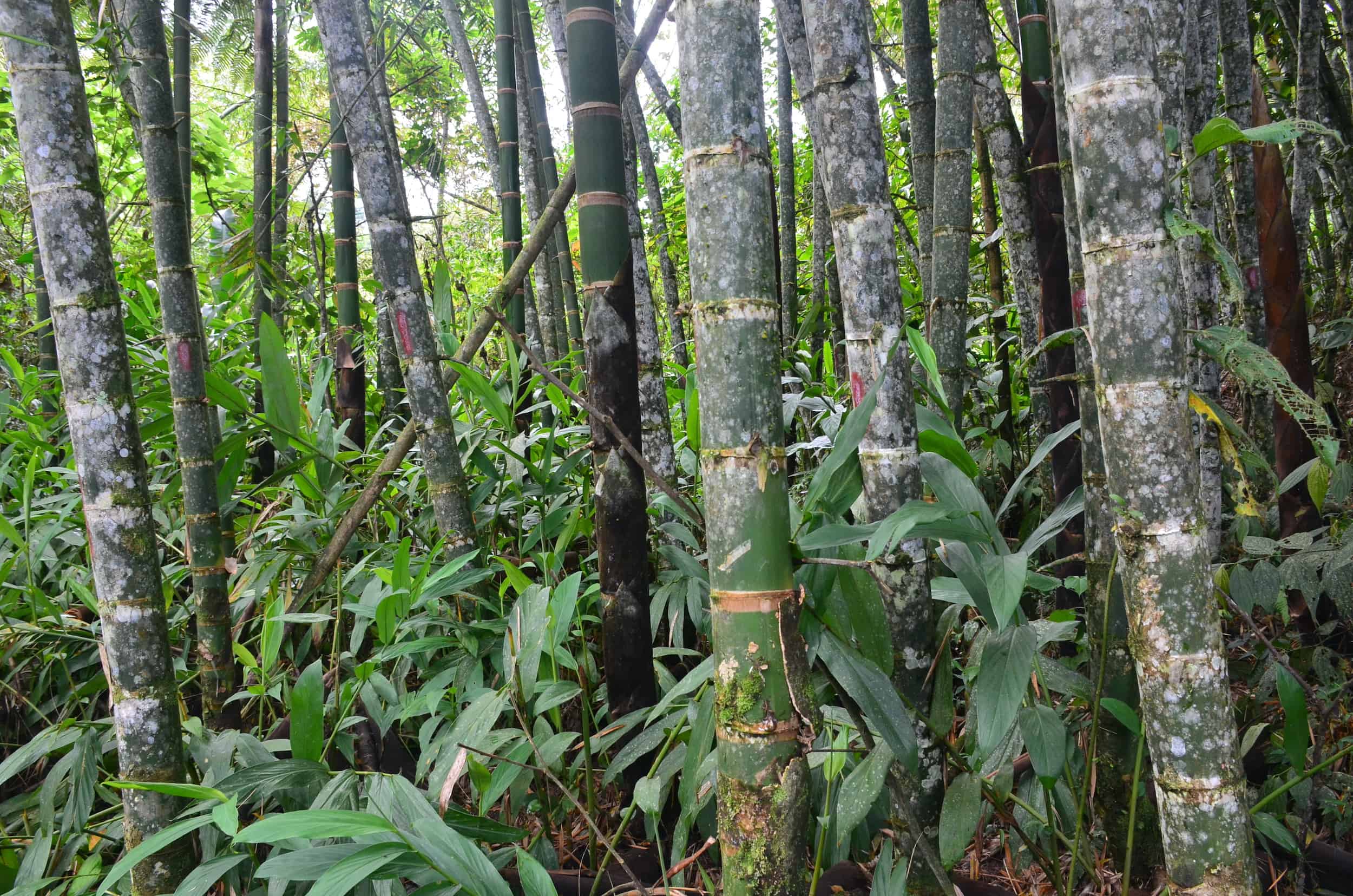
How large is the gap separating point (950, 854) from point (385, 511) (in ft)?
Answer: 5.00

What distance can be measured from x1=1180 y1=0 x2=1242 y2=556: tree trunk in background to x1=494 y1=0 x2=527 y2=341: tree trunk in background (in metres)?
1.75

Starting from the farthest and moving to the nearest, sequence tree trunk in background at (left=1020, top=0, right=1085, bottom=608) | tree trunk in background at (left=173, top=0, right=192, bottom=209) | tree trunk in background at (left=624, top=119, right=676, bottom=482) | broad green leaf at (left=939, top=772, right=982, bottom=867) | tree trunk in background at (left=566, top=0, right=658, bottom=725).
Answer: tree trunk in background at (left=173, top=0, right=192, bottom=209) → tree trunk in background at (left=624, top=119, right=676, bottom=482) → tree trunk in background at (left=1020, top=0, right=1085, bottom=608) → tree trunk in background at (left=566, top=0, right=658, bottom=725) → broad green leaf at (left=939, top=772, right=982, bottom=867)

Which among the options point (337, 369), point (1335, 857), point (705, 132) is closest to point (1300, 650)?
point (1335, 857)

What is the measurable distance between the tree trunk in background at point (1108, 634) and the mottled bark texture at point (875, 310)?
25 centimetres

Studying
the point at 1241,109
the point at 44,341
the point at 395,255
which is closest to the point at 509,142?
the point at 395,255

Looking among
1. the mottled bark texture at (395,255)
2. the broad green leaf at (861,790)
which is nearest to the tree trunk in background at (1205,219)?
the broad green leaf at (861,790)

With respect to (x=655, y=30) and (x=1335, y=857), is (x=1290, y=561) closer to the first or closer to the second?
(x=1335, y=857)

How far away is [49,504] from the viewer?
2344 mm

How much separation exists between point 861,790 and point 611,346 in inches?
31.1

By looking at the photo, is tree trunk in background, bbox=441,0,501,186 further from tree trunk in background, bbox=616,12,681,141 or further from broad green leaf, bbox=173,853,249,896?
broad green leaf, bbox=173,853,249,896

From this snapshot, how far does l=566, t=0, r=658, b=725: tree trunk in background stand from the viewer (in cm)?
144

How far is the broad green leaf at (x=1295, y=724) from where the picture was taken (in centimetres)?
120

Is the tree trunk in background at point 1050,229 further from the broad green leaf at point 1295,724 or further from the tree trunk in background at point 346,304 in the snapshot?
the tree trunk in background at point 346,304

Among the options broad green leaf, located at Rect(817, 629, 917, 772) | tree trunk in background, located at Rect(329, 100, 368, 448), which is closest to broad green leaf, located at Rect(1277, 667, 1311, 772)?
broad green leaf, located at Rect(817, 629, 917, 772)
